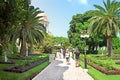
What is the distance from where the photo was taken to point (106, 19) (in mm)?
41000

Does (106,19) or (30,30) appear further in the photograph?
(106,19)

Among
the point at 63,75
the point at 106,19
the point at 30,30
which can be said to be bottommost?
the point at 63,75

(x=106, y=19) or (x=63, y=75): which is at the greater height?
(x=106, y=19)

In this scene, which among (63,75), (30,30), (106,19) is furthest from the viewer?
(106,19)

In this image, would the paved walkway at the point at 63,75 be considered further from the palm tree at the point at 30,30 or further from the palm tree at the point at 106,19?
the palm tree at the point at 106,19

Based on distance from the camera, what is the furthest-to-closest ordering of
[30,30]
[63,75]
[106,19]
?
[106,19], [30,30], [63,75]

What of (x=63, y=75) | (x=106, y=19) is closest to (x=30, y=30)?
(x=106, y=19)

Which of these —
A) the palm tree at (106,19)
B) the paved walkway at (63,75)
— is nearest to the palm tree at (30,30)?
the palm tree at (106,19)

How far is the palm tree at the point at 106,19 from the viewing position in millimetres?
40344

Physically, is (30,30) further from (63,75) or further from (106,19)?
(63,75)

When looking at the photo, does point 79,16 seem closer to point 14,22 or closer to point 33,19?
point 33,19

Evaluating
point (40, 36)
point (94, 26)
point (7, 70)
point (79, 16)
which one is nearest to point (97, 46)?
point (79, 16)

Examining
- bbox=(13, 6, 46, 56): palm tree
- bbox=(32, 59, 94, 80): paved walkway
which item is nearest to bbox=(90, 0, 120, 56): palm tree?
bbox=(13, 6, 46, 56): palm tree

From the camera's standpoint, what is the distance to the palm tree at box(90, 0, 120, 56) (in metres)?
40.3
